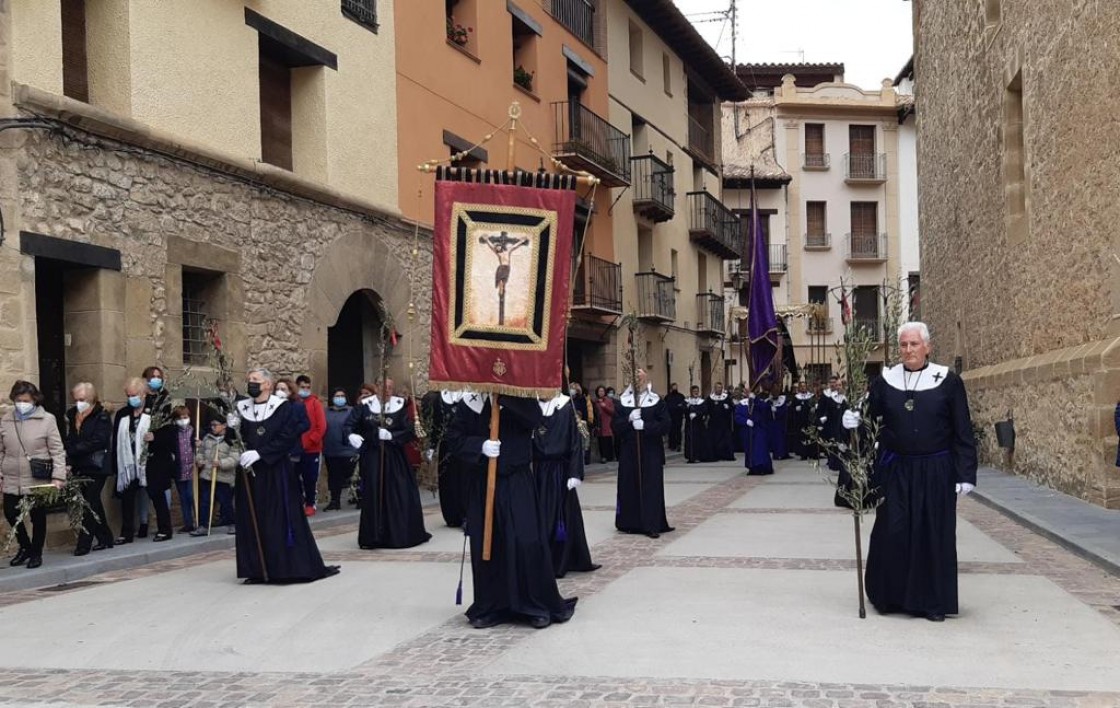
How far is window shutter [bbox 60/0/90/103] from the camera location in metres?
12.3

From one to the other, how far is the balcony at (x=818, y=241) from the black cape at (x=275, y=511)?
38.9 metres

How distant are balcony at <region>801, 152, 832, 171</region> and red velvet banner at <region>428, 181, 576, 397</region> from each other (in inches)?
1572

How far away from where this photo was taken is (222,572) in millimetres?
9875

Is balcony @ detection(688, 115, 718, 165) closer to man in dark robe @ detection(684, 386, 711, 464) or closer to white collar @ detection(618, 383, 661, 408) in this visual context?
man in dark robe @ detection(684, 386, 711, 464)

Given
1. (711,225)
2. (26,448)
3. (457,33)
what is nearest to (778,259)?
(711,225)

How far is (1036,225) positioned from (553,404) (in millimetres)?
10474

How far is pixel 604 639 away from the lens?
666cm

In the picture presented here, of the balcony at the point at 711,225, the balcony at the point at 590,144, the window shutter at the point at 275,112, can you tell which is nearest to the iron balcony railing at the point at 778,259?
the balcony at the point at 711,225

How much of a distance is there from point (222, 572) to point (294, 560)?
1.05 metres

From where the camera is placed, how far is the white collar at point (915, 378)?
24.5ft

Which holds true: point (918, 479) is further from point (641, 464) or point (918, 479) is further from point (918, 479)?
point (641, 464)

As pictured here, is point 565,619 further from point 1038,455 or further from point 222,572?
point 1038,455

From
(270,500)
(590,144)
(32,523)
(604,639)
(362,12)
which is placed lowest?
(604,639)

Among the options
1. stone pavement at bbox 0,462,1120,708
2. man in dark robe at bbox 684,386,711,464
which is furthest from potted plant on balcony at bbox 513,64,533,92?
stone pavement at bbox 0,462,1120,708
